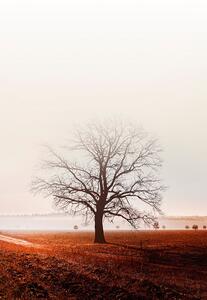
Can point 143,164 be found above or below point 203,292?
above

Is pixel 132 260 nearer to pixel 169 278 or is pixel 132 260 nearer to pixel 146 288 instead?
pixel 169 278

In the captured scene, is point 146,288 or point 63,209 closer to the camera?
point 146,288

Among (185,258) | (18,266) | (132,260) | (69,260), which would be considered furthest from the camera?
(185,258)

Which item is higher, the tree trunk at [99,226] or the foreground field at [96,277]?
the tree trunk at [99,226]

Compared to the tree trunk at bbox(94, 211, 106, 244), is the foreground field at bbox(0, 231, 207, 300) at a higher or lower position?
lower

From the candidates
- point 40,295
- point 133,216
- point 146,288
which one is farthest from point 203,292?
point 133,216

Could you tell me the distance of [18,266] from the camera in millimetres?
25000

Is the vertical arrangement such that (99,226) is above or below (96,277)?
above

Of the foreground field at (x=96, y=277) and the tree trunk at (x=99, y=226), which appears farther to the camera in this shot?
the tree trunk at (x=99, y=226)

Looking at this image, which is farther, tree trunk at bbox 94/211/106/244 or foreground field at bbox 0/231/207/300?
tree trunk at bbox 94/211/106/244

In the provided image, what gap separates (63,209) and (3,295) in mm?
31643

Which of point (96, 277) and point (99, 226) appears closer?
point (96, 277)

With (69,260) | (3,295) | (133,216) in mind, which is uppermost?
(133,216)

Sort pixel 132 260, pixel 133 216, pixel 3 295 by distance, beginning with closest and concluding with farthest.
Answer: pixel 3 295 → pixel 132 260 → pixel 133 216
